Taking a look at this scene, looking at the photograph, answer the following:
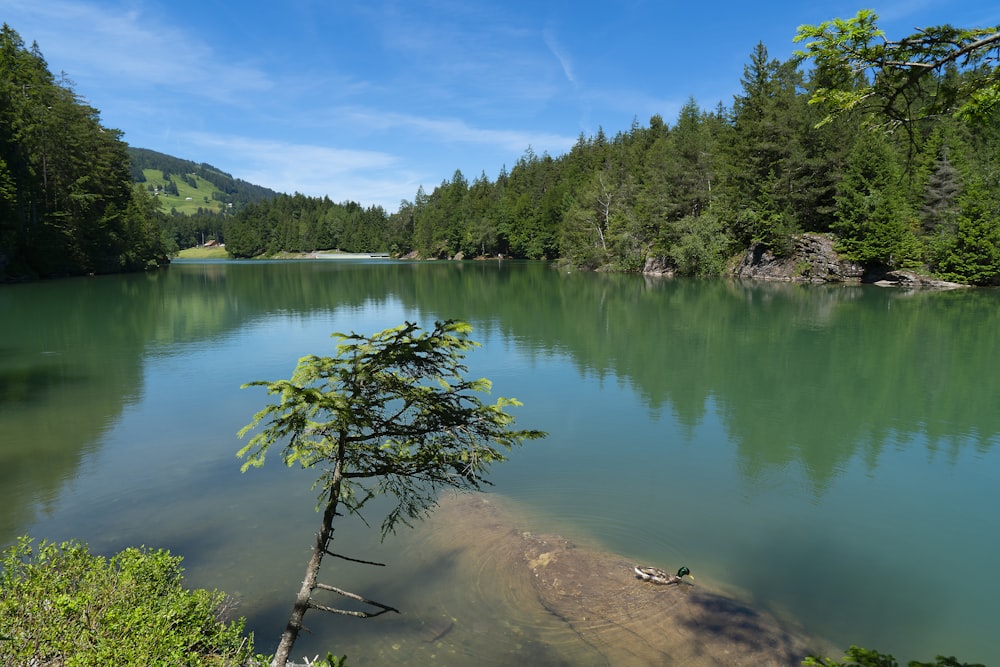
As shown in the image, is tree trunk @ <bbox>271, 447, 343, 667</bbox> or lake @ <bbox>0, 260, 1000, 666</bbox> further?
lake @ <bbox>0, 260, 1000, 666</bbox>

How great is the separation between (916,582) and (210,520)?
41.4ft

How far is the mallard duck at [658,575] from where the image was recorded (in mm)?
8891

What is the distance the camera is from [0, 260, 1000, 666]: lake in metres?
8.50

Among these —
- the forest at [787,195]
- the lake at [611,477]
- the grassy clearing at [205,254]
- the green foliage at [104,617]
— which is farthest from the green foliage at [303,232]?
the green foliage at [104,617]

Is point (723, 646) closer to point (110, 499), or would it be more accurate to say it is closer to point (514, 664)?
point (514, 664)

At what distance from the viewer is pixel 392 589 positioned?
8875 millimetres

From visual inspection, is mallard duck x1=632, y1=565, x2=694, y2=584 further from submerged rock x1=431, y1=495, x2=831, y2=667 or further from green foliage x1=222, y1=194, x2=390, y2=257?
green foliage x1=222, y1=194, x2=390, y2=257

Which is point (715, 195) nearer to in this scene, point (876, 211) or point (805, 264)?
point (805, 264)

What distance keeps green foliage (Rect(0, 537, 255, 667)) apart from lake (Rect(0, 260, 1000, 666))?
231cm

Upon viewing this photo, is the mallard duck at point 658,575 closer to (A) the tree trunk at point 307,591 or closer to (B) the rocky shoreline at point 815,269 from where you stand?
(A) the tree trunk at point 307,591

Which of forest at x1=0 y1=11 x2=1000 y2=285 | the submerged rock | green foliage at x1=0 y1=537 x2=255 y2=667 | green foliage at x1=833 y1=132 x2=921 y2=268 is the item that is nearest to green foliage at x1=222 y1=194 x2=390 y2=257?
forest at x1=0 y1=11 x2=1000 y2=285

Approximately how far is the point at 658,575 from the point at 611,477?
4.38m

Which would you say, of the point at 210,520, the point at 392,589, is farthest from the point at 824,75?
the point at 210,520

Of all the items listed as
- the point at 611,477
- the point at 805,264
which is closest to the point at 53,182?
the point at 611,477
